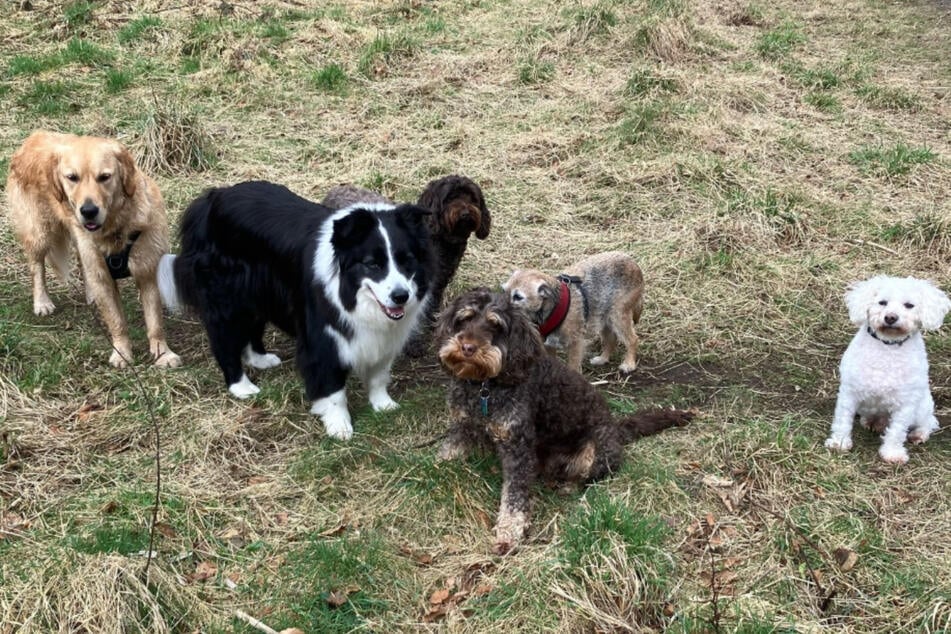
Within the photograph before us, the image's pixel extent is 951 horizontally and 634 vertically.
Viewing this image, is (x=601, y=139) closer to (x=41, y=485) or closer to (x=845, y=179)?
(x=845, y=179)

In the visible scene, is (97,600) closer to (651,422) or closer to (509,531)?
(509,531)

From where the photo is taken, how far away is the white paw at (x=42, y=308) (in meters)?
5.64

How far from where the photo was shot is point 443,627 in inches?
124

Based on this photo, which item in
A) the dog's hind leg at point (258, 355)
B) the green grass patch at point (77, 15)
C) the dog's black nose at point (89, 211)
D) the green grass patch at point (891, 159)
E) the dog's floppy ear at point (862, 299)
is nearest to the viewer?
the dog's floppy ear at point (862, 299)

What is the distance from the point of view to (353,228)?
157 inches

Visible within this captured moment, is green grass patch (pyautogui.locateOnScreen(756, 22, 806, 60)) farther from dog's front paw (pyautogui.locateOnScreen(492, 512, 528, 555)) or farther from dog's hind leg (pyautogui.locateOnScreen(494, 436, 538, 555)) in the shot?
dog's front paw (pyautogui.locateOnScreen(492, 512, 528, 555))

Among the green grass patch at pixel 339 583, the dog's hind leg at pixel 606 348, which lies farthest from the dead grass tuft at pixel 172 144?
the green grass patch at pixel 339 583

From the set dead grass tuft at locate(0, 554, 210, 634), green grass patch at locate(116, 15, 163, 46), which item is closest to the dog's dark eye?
dead grass tuft at locate(0, 554, 210, 634)

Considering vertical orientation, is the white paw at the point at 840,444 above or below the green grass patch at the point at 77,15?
below

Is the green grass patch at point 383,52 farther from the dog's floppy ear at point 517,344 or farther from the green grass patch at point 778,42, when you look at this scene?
the dog's floppy ear at point 517,344

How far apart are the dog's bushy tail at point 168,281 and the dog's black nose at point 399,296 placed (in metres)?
1.80

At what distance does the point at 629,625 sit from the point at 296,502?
1756 mm

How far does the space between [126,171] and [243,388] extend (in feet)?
5.22

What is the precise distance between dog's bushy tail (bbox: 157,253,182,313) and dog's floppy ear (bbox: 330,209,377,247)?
5.08ft
